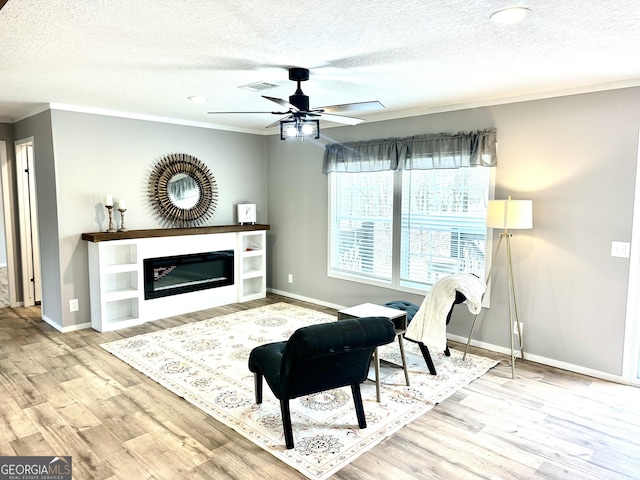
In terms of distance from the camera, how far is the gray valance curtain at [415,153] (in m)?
4.12

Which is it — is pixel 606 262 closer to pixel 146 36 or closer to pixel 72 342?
pixel 146 36

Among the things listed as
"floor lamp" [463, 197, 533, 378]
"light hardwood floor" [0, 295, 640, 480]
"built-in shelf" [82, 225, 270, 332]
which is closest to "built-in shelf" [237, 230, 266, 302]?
"built-in shelf" [82, 225, 270, 332]

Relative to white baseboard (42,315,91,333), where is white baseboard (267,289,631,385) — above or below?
below

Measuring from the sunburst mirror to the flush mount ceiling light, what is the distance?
4191 millimetres

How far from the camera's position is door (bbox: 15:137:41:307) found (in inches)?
212

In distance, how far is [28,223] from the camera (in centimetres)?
555

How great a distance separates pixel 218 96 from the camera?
13.3 ft

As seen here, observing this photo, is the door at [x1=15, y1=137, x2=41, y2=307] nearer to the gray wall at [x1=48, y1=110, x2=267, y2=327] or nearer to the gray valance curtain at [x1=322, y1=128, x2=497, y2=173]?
the gray wall at [x1=48, y1=110, x2=267, y2=327]

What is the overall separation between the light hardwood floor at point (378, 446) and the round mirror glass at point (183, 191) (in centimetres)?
231

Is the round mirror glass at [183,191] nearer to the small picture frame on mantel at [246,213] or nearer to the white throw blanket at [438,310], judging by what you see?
the small picture frame on mantel at [246,213]

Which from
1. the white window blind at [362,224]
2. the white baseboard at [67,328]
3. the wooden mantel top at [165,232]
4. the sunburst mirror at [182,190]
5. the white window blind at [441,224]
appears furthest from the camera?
the sunburst mirror at [182,190]

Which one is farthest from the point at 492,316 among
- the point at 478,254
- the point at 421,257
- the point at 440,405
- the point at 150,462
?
the point at 150,462

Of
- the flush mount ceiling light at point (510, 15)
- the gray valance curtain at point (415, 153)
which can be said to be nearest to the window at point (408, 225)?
the gray valance curtain at point (415, 153)

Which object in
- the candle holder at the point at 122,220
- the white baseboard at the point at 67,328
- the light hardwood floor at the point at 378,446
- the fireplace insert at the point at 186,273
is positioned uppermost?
the candle holder at the point at 122,220
